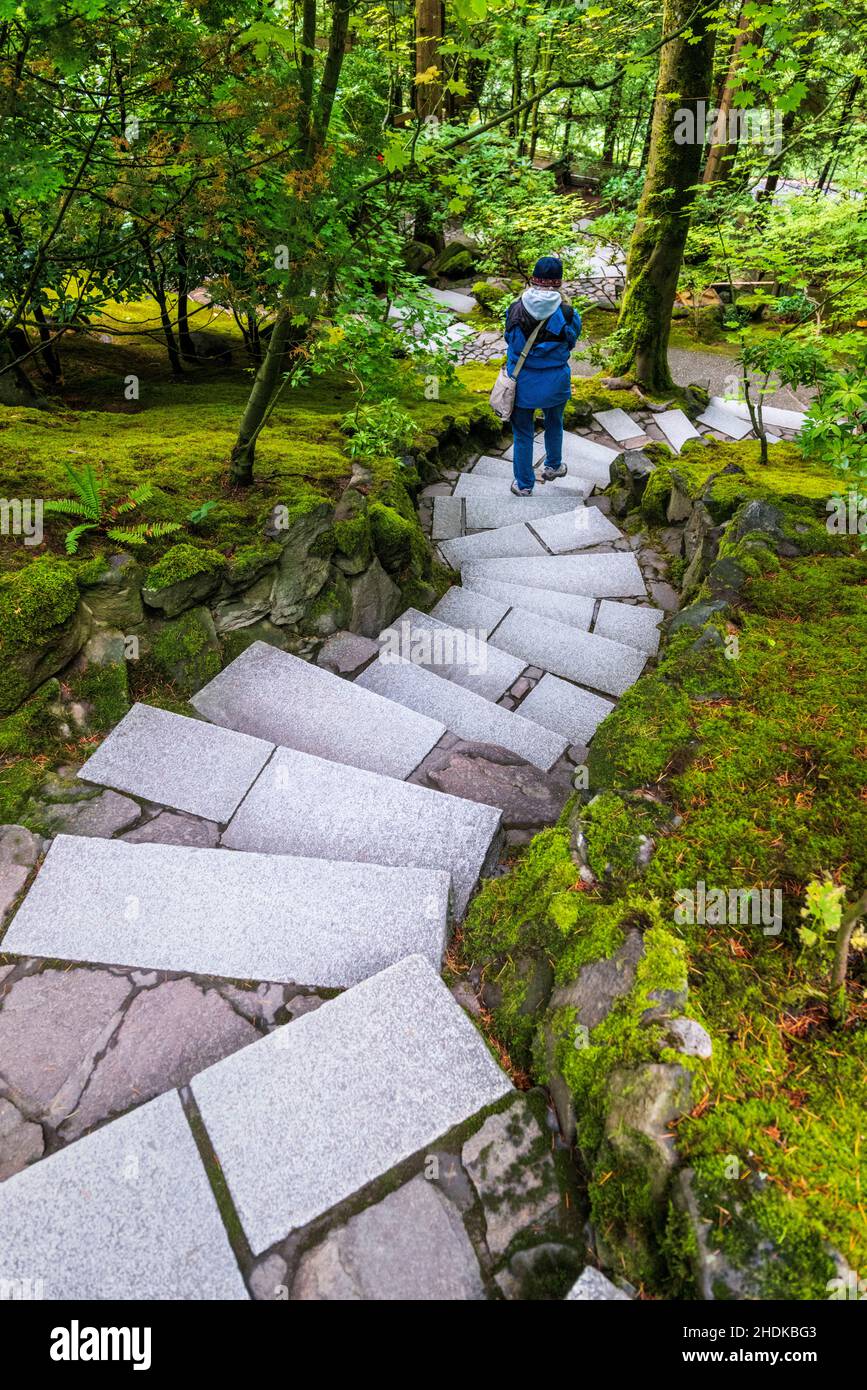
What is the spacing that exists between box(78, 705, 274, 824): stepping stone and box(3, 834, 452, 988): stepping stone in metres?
0.43

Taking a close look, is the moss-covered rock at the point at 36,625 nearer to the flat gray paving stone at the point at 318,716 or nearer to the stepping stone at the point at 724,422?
the flat gray paving stone at the point at 318,716

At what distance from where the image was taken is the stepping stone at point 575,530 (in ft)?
21.2

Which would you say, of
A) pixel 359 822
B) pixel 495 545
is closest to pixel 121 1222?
pixel 359 822

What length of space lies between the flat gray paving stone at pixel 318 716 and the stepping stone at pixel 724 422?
782cm

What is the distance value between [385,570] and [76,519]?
2019 mm

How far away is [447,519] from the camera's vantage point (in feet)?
22.0

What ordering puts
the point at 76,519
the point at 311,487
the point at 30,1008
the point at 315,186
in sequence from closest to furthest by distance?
1. the point at 30,1008
2. the point at 315,186
3. the point at 76,519
4. the point at 311,487

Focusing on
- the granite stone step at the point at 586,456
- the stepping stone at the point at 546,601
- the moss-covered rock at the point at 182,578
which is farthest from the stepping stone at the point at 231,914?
the granite stone step at the point at 586,456

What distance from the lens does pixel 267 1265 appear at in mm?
1665

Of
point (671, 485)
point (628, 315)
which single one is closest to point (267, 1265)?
point (671, 485)

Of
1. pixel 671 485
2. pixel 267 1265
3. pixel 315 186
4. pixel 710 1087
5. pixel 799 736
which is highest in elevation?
pixel 315 186

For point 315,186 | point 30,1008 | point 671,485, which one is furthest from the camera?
point 671,485

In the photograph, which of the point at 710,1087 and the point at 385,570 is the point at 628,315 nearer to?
the point at 385,570

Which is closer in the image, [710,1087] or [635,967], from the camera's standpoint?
[710,1087]
